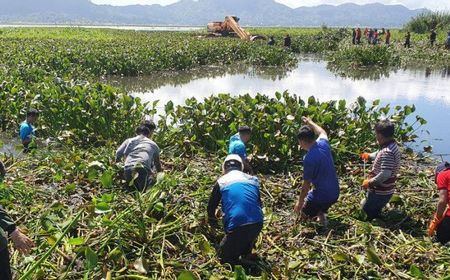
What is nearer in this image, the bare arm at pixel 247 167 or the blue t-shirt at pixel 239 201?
the blue t-shirt at pixel 239 201

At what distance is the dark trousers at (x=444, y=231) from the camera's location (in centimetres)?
429

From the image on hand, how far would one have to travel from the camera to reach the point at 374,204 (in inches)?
194

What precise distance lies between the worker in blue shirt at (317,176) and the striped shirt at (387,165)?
49cm

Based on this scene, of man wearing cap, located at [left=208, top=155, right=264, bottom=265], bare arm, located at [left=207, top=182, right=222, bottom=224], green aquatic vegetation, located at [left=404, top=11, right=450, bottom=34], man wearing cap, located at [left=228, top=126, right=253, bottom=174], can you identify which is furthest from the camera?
green aquatic vegetation, located at [left=404, top=11, right=450, bottom=34]

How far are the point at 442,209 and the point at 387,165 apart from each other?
0.71 m

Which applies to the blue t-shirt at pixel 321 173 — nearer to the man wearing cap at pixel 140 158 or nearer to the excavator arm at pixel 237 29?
the man wearing cap at pixel 140 158

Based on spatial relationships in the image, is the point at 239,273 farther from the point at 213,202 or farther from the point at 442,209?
the point at 442,209

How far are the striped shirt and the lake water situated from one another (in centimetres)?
578

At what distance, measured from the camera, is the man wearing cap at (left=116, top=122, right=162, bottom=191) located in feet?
17.3

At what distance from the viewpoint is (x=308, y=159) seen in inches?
180

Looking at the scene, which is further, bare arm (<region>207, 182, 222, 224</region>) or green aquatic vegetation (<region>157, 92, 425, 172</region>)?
green aquatic vegetation (<region>157, 92, 425, 172</region>)

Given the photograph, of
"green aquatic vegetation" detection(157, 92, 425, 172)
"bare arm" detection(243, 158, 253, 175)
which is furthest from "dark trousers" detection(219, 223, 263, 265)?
"green aquatic vegetation" detection(157, 92, 425, 172)

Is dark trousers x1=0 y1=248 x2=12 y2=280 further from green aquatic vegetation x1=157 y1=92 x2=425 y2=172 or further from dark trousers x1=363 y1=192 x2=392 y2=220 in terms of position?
green aquatic vegetation x1=157 y1=92 x2=425 y2=172

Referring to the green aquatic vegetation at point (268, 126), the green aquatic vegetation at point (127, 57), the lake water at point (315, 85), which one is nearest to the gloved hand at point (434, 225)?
the green aquatic vegetation at point (268, 126)
